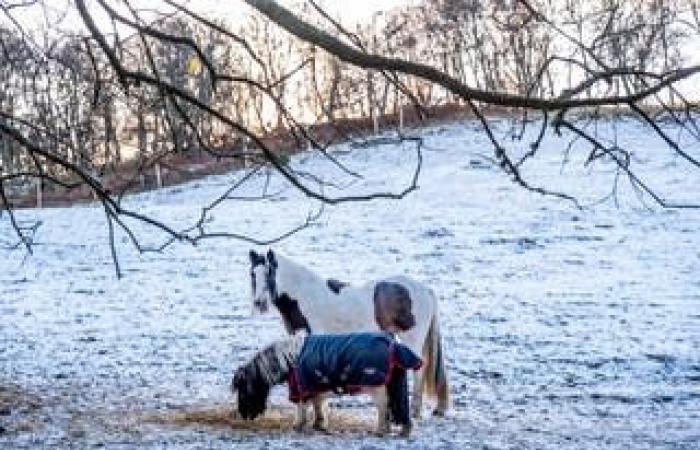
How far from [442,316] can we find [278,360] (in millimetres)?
7739

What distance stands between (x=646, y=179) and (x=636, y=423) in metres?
18.3

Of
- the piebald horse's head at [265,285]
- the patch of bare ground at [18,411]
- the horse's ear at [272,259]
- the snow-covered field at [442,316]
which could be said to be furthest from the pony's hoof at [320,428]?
the patch of bare ground at [18,411]

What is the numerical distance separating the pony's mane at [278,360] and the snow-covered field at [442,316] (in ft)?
1.35

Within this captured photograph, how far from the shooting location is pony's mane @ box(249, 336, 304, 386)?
327 inches

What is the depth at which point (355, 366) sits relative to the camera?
7.90 metres

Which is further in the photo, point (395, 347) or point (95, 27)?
point (395, 347)

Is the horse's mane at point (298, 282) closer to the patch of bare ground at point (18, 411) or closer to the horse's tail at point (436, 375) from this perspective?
the horse's tail at point (436, 375)

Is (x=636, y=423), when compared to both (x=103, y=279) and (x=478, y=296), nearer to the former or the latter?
(x=478, y=296)

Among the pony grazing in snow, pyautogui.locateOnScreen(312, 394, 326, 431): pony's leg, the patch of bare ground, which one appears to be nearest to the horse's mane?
the pony grazing in snow

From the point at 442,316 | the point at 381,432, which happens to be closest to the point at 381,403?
the point at 381,432

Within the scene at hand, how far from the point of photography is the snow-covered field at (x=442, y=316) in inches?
354

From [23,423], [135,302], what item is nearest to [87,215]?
[135,302]

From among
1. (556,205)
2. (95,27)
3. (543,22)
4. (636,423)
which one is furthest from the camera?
(556,205)

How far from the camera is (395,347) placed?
315 inches
